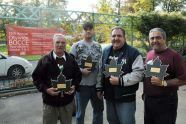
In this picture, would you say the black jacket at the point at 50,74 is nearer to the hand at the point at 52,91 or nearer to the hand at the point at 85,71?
the hand at the point at 52,91

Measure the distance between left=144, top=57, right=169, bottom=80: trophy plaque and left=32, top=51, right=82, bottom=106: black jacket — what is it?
3.47ft

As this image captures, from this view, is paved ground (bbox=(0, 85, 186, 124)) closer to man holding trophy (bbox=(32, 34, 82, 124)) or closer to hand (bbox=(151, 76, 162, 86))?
man holding trophy (bbox=(32, 34, 82, 124))

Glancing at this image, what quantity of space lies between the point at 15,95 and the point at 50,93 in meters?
5.52

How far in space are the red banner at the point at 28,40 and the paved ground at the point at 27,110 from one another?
1433 millimetres

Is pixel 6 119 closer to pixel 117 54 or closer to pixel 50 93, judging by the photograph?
pixel 50 93

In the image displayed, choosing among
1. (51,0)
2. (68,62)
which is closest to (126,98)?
(68,62)

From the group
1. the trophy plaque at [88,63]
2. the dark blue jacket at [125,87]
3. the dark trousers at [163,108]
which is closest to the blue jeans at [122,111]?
the dark blue jacket at [125,87]

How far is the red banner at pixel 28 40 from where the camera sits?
857 centimetres

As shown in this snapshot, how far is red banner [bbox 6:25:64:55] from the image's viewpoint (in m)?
8.57

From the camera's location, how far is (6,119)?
659 centimetres

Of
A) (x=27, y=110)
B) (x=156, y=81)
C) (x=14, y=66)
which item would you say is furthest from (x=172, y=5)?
(x=156, y=81)

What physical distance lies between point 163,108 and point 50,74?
1618 mm

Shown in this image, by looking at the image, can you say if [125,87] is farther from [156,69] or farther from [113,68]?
[156,69]

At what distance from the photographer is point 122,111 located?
412 cm
